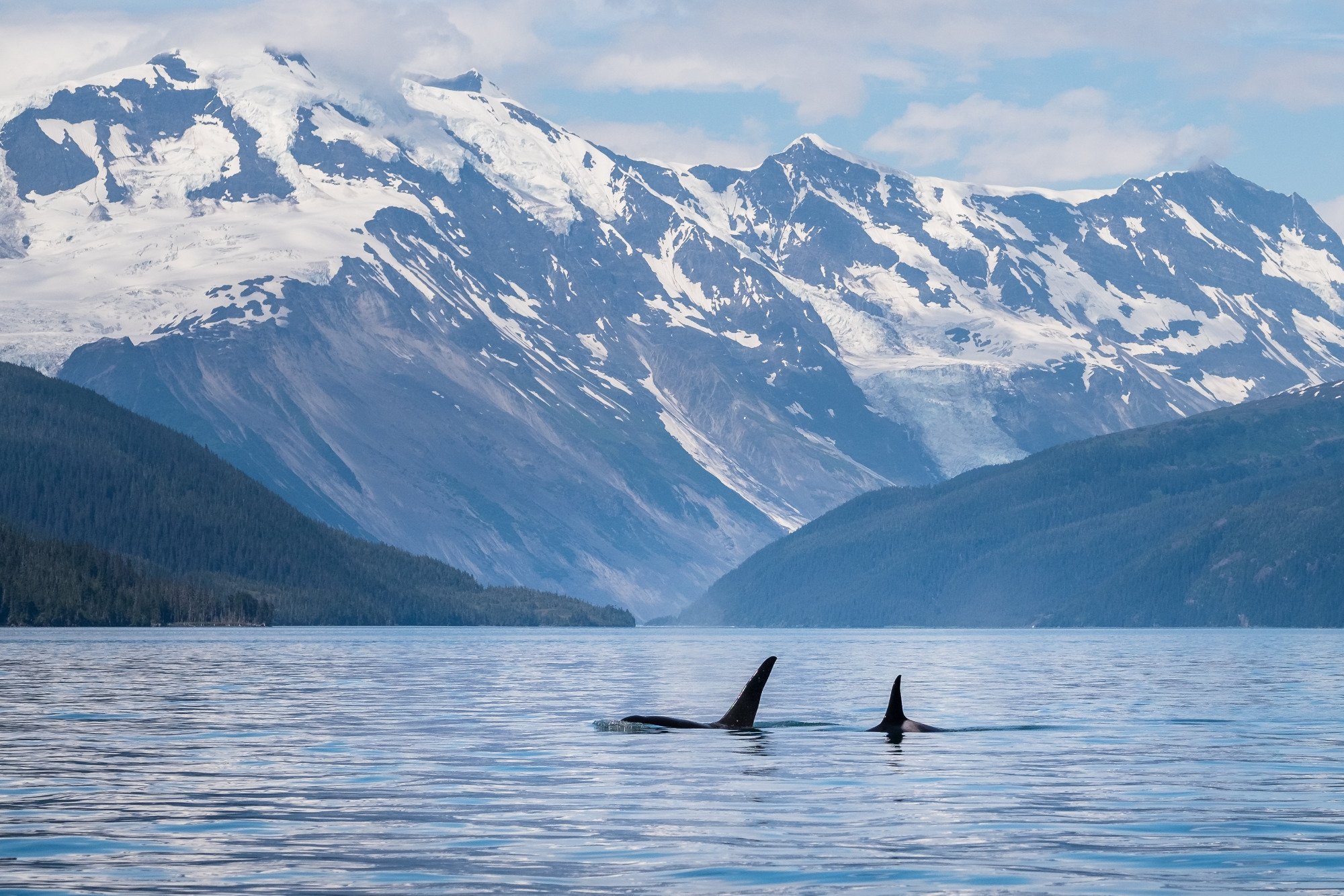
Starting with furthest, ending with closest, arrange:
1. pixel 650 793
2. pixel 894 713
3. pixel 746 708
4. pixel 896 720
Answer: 1. pixel 746 708
2. pixel 896 720
3. pixel 894 713
4. pixel 650 793

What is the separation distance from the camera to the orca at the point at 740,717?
6078 centimetres

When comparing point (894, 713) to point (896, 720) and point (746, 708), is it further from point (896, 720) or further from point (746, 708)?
point (746, 708)

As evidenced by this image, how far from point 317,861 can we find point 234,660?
108 metres

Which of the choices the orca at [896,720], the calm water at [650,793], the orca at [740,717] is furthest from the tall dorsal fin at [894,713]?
the orca at [740,717]

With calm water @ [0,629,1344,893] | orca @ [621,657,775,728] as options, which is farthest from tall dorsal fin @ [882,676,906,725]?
orca @ [621,657,775,728]

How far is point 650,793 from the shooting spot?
44.5 m

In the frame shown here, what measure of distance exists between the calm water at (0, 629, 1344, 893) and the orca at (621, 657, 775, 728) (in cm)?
64

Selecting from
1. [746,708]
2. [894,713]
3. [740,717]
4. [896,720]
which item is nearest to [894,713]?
[894,713]

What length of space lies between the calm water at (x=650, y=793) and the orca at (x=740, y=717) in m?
0.64

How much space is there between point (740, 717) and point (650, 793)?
18970mm

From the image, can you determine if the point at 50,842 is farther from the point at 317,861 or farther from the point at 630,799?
the point at 630,799

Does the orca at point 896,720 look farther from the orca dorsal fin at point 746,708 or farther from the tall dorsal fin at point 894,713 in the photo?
the orca dorsal fin at point 746,708

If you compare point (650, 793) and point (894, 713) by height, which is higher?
point (894, 713)

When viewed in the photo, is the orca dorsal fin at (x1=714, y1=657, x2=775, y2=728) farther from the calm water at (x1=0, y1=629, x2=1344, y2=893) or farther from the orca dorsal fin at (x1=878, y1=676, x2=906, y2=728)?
the orca dorsal fin at (x1=878, y1=676, x2=906, y2=728)
